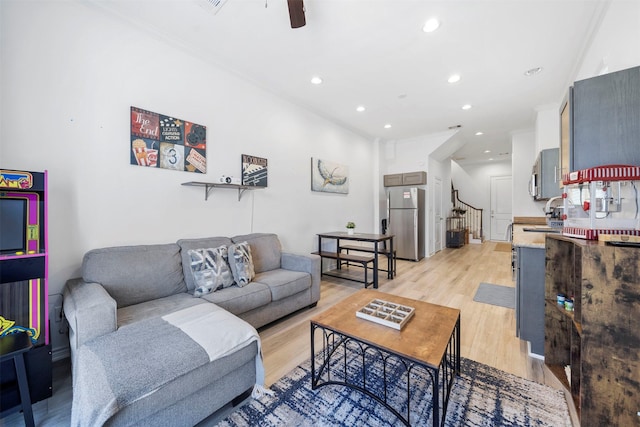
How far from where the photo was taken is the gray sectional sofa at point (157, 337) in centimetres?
108

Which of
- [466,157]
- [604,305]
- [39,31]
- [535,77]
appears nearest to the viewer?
[604,305]

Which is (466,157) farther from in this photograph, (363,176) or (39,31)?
(39,31)

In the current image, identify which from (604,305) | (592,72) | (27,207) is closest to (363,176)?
(592,72)

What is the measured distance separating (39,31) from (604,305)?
3885mm

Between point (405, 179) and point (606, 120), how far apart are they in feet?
14.6

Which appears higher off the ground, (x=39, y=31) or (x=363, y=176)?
(x=39, y=31)

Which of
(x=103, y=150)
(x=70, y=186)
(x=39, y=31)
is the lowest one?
(x=70, y=186)

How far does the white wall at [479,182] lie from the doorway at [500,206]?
0.12 meters

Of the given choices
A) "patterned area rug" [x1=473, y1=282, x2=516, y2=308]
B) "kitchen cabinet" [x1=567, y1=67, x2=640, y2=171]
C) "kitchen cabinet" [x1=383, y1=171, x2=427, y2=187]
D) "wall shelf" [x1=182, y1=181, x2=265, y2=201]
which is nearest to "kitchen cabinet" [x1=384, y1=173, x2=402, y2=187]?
"kitchen cabinet" [x1=383, y1=171, x2=427, y2=187]

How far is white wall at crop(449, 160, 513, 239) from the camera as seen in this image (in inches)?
347

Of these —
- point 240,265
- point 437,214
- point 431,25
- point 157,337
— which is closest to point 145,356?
point 157,337

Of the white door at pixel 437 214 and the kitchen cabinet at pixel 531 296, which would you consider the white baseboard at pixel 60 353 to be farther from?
the white door at pixel 437 214

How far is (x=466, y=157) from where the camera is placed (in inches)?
322

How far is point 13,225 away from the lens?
4.80ft
